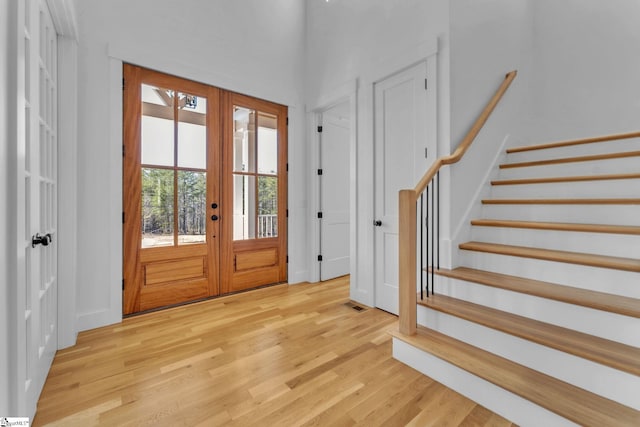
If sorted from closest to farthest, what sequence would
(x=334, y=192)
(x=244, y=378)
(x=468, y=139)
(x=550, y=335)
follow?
(x=550, y=335), (x=244, y=378), (x=468, y=139), (x=334, y=192)

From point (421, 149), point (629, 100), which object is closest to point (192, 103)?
point (421, 149)

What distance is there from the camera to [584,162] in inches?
99.7

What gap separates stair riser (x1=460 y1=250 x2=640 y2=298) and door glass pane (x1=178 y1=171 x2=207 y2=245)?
2.59 metres

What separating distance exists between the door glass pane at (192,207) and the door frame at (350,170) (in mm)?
1382

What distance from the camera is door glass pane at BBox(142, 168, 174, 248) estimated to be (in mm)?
2814

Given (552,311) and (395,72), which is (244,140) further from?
(552,311)

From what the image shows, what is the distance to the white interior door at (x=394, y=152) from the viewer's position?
2574mm

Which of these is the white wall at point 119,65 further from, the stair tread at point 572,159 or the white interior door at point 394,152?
the stair tread at point 572,159

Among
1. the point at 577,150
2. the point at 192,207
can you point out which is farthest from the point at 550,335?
the point at 192,207

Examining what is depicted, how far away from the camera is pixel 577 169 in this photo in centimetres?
256

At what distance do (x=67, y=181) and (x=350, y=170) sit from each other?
254cm

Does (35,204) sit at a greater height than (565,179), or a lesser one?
lesser

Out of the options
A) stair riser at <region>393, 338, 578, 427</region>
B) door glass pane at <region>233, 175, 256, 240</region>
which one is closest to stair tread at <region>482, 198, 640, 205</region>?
stair riser at <region>393, 338, 578, 427</region>

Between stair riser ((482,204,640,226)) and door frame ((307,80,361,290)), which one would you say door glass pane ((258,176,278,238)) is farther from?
stair riser ((482,204,640,226))
